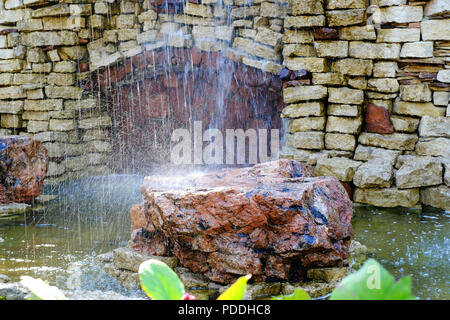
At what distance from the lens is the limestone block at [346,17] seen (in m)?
4.74

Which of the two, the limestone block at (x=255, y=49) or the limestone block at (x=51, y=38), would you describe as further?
the limestone block at (x=51, y=38)

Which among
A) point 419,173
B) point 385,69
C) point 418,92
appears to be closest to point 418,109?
point 418,92

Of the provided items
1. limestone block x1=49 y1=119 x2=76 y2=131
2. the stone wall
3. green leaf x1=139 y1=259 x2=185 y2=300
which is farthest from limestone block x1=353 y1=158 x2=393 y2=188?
green leaf x1=139 y1=259 x2=185 y2=300

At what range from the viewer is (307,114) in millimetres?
5102

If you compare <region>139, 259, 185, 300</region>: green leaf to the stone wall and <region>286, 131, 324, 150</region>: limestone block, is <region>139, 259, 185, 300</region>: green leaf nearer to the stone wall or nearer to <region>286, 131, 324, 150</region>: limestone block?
the stone wall

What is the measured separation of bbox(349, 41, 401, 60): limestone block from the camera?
15.5 ft

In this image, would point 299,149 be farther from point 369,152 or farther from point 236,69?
point 236,69

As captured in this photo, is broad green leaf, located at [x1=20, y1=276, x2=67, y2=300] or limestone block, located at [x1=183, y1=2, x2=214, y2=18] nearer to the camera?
broad green leaf, located at [x1=20, y1=276, x2=67, y2=300]

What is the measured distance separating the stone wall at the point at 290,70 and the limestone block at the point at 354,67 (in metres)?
0.01

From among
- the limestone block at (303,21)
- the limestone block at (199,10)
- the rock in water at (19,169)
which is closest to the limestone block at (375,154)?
the limestone block at (303,21)

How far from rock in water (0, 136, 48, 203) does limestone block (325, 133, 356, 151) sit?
129 inches

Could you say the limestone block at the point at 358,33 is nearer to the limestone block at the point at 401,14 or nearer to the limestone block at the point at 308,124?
the limestone block at the point at 401,14

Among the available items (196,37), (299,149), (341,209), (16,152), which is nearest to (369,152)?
(299,149)

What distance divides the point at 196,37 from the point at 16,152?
258 cm
